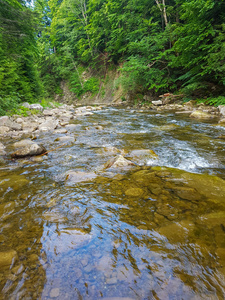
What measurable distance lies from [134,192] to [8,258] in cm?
126

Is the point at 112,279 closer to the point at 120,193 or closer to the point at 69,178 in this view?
the point at 120,193

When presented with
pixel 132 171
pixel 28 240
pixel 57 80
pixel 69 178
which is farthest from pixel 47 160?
pixel 57 80

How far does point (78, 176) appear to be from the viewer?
7.47 feet

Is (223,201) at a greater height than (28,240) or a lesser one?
lesser

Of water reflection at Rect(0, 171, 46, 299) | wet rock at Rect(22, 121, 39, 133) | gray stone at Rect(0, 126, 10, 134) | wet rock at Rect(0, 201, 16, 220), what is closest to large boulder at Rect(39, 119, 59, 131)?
wet rock at Rect(22, 121, 39, 133)

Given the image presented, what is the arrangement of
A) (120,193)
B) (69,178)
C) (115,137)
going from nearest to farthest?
(120,193), (69,178), (115,137)

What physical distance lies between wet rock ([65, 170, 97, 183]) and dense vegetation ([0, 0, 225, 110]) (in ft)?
19.0

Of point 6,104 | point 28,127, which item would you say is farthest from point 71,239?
point 6,104

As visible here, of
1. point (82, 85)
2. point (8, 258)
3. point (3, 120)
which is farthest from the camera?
point (82, 85)

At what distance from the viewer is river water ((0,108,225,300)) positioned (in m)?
0.90

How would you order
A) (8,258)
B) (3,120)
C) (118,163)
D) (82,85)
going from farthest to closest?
(82,85)
(3,120)
(118,163)
(8,258)

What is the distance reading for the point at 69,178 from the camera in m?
2.25

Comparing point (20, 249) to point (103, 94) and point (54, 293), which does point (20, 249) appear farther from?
point (103, 94)

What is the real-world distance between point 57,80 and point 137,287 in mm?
31923
